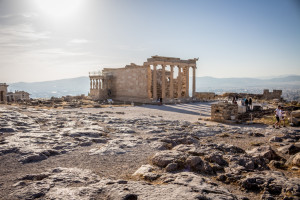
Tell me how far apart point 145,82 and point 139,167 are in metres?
31.0

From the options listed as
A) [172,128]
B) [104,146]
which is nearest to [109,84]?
[172,128]

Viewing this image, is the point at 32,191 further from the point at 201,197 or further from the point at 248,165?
the point at 248,165

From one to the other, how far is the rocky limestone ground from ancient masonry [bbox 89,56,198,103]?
25.0 m

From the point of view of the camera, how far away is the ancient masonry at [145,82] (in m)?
37.2

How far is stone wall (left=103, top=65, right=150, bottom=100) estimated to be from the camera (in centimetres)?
3875

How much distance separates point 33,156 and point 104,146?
291cm

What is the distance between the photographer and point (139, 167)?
785cm

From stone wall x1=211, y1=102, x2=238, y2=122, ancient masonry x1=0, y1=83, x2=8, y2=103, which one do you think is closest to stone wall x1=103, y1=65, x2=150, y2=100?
ancient masonry x1=0, y1=83, x2=8, y2=103

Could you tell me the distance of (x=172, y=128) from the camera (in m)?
14.8

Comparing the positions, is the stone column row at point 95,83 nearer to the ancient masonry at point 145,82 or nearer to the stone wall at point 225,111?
the ancient masonry at point 145,82

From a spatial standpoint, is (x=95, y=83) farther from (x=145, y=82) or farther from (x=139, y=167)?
(x=139, y=167)

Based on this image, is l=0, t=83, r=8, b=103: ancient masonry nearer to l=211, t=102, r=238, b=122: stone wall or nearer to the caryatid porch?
the caryatid porch

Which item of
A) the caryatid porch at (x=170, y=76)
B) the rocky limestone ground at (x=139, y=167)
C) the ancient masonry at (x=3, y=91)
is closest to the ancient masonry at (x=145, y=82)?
the caryatid porch at (x=170, y=76)

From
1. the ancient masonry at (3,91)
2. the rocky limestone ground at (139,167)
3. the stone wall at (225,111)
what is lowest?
the rocky limestone ground at (139,167)
